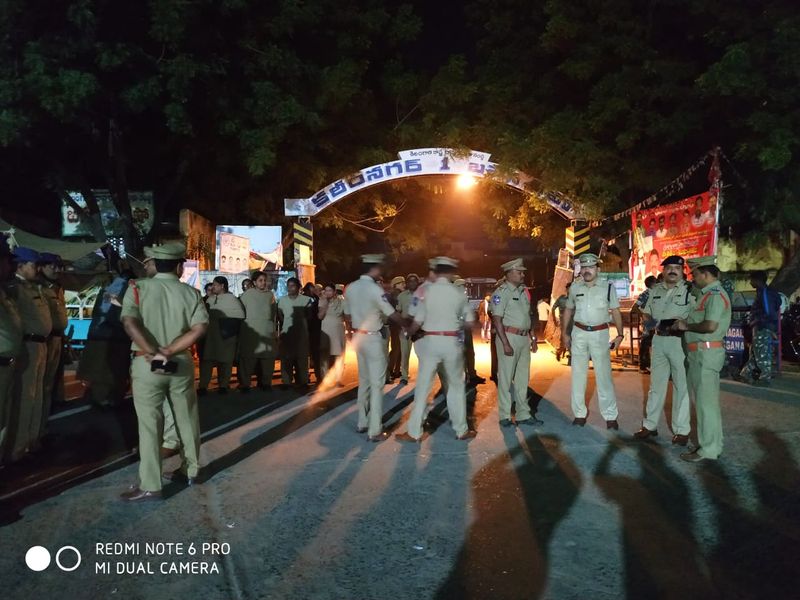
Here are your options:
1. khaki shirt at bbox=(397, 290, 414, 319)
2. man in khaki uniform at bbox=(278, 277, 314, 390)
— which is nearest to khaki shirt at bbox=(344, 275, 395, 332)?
man in khaki uniform at bbox=(278, 277, 314, 390)

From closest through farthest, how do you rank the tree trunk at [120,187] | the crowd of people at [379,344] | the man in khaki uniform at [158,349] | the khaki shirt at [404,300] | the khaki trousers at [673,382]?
1. the man in khaki uniform at [158,349]
2. the crowd of people at [379,344]
3. the khaki trousers at [673,382]
4. the khaki shirt at [404,300]
5. the tree trunk at [120,187]

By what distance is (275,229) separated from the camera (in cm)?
1758

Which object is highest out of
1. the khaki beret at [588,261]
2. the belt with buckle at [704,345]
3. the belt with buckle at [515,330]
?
the khaki beret at [588,261]

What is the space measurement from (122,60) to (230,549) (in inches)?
470

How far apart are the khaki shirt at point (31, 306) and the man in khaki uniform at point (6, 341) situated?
24 centimetres

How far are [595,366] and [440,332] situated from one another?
1762 mm

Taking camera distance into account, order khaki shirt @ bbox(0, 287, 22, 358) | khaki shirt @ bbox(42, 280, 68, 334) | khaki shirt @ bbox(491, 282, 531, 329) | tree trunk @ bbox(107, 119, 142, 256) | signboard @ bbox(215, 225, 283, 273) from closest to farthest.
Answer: khaki shirt @ bbox(0, 287, 22, 358) → khaki shirt @ bbox(42, 280, 68, 334) → khaki shirt @ bbox(491, 282, 531, 329) → tree trunk @ bbox(107, 119, 142, 256) → signboard @ bbox(215, 225, 283, 273)

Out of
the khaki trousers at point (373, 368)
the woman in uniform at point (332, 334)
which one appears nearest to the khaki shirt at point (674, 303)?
the khaki trousers at point (373, 368)

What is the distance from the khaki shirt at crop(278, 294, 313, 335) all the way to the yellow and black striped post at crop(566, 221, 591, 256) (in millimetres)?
7829

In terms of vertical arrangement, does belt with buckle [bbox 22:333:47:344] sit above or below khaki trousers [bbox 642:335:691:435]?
above

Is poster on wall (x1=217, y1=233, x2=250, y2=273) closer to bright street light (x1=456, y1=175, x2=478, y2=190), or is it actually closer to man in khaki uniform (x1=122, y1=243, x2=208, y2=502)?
bright street light (x1=456, y1=175, x2=478, y2=190)

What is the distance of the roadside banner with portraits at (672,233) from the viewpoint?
12047 millimetres

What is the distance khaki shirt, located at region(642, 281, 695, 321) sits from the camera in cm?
639

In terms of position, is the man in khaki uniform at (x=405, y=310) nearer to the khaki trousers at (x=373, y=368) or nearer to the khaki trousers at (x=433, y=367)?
the khaki trousers at (x=373, y=368)
